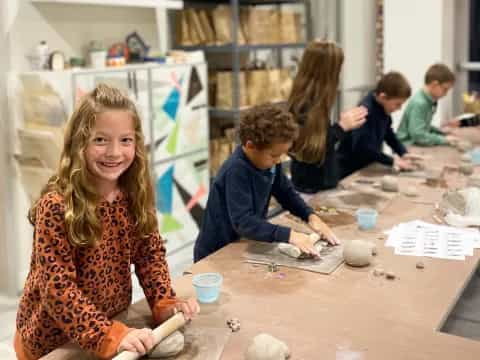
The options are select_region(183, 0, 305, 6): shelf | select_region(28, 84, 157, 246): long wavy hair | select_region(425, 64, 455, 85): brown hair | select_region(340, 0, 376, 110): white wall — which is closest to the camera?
select_region(28, 84, 157, 246): long wavy hair

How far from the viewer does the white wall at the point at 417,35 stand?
198 inches

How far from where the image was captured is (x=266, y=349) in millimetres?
1202

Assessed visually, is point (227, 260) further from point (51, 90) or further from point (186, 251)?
point (186, 251)

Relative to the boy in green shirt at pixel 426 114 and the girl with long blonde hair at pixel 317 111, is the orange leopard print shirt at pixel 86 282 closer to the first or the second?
the girl with long blonde hair at pixel 317 111

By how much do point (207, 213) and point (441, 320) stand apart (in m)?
0.88

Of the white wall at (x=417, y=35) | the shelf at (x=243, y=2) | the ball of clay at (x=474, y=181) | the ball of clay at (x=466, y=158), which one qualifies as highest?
the shelf at (x=243, y=2)

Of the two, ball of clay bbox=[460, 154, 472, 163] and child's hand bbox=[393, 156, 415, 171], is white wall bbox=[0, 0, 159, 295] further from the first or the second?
ball of clay bbox=[460, 154, 472, 163]

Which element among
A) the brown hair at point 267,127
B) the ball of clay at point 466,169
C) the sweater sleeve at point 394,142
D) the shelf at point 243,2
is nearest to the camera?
the brown hair at point 267,127

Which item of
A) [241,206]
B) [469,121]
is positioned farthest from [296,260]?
[469,121]

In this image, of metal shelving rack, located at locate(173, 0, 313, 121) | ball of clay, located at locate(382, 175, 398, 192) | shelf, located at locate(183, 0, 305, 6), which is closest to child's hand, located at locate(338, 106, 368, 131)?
ball of clay, located at locate(382, 175, 398, 192)

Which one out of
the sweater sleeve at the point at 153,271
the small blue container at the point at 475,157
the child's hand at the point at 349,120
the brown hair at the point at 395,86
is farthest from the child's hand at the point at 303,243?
the small blue container at the point at 475,157

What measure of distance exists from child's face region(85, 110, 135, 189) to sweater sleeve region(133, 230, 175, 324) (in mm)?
198

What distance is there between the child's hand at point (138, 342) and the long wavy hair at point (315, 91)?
150 cm

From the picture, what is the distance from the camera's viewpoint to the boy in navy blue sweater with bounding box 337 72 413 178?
10.0 ft
